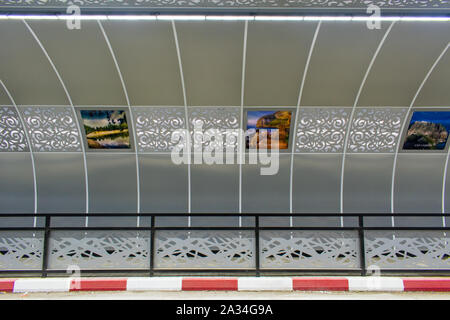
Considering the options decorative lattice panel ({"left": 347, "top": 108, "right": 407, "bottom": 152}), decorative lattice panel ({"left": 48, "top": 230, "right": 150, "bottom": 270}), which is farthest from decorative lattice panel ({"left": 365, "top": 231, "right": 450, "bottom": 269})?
decorative lattice panel ({"left": 48, "top": 230, "right": 150, "bottom": 270})

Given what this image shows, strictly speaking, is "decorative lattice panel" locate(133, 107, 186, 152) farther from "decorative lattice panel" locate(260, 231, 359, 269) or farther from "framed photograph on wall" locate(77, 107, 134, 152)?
"decorative lattice panel" locate(260, 231, 359, 269)

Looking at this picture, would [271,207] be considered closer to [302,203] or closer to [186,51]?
[302,203]

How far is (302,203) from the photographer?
8969 mm

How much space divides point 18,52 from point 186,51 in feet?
11.2

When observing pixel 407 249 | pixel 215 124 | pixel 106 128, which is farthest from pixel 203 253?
pixel 106 128

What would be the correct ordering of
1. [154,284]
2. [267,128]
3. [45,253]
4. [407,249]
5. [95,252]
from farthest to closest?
[267,128], [407,249], [95,252], [45,253], [154,284]

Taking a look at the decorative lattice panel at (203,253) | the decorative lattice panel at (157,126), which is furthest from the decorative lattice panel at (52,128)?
the decorative lattice panel at (203,253)

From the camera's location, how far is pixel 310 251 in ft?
19.6

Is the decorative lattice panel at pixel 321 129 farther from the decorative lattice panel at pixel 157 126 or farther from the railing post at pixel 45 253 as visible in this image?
the railing post at pixel 45 253

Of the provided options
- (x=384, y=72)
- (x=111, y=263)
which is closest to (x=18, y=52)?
(x=111, y=263)

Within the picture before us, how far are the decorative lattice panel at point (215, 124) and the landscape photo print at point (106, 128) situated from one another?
160 cm

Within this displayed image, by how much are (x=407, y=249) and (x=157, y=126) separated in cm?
572

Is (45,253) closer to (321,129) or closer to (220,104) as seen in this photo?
(220,104)

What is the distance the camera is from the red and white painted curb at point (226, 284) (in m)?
5.32
